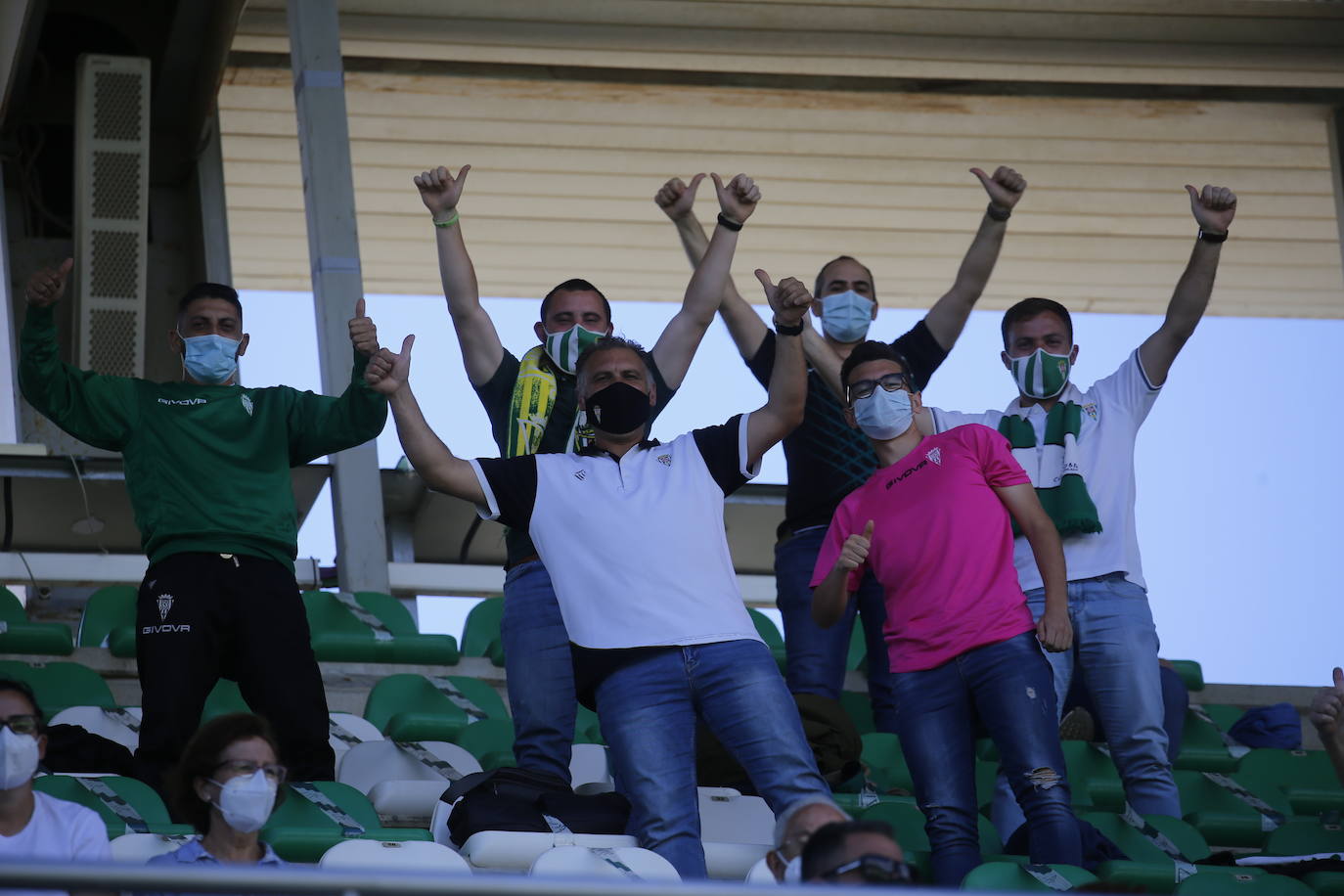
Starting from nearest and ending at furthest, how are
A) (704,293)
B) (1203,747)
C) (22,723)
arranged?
(22,723) < (704,293) < (1203,747)

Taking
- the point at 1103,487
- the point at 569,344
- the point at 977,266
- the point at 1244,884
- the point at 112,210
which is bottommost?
the point at 1244,884

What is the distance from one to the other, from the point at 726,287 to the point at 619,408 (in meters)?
1.19

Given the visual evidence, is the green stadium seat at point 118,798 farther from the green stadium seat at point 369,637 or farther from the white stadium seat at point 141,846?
the green stadium seat at point 369,637

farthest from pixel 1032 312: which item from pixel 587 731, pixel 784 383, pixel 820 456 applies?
pixel 587 731

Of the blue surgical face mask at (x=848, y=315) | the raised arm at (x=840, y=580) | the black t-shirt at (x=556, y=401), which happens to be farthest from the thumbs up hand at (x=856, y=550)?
the blue surgical face mask at (x=848, y=315)

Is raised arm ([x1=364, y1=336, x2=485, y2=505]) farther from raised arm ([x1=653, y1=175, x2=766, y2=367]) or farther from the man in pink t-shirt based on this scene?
raised arm ([x1=653, y1=175, x2=766, y2=367])

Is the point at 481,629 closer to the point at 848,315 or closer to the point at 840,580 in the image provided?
the point at 848,315

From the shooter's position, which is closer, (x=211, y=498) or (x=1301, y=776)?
(x=211, y=498)

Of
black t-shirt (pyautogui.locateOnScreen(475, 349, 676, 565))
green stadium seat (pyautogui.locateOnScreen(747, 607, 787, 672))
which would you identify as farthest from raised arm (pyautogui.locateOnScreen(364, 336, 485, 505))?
green stadium seat (pyautogui.locateOnScreen(747, 607, 787, 672))

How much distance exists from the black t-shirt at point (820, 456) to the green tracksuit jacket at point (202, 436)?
127 centimetres

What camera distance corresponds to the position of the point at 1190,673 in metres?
6.71

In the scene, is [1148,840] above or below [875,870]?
below

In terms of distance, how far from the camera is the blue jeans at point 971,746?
3938mm

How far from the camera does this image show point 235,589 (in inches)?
174
